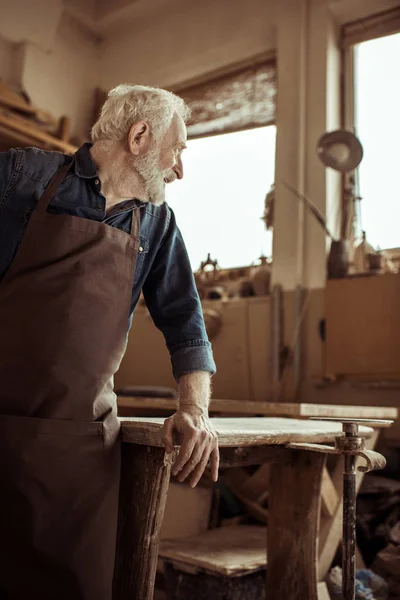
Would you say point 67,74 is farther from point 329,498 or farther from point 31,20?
point 329,498

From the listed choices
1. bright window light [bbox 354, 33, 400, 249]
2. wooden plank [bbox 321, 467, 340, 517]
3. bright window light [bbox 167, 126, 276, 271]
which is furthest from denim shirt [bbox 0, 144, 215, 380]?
bright window light [bbox 167, 126, 276, 271]

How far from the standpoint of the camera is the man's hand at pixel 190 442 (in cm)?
135

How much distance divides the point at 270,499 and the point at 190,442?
3.02 ft

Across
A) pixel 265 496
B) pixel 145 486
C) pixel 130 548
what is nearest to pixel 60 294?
pixel 145 486

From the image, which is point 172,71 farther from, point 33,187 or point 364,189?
point 33,187

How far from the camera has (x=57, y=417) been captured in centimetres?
138

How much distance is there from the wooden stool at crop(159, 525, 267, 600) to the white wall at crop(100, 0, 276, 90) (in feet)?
12.5

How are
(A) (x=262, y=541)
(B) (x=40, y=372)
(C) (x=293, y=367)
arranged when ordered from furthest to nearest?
(C) (x=293, y=367), (A) (x=262, y=541), (B) (x=40, y=372)

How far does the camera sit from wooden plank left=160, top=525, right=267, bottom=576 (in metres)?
2.26

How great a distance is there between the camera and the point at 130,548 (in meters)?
1.46

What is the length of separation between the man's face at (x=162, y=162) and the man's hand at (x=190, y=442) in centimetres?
60

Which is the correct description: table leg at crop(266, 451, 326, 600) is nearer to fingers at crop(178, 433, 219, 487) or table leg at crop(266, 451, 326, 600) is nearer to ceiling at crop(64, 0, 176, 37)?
fingers at crop(178, 433, 219, 487)

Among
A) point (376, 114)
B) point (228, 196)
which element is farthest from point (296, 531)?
point (228, 196)

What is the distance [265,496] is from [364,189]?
229cm
